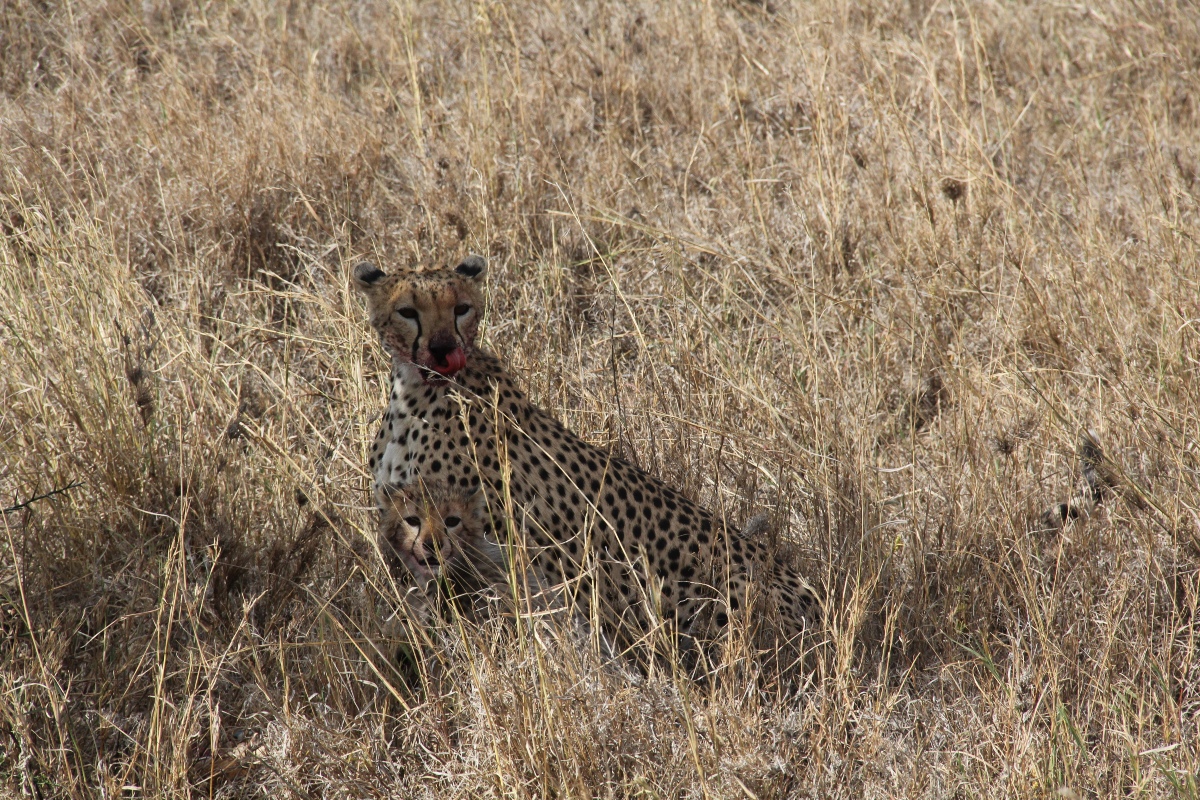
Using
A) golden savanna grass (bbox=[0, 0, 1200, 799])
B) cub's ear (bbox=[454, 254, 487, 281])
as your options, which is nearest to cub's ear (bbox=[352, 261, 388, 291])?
cub's ear (bbox=[454, 254, 487, 281])

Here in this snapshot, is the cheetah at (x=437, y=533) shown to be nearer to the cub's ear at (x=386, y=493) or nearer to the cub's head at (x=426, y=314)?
the cub's ear at (x=386, y=493)

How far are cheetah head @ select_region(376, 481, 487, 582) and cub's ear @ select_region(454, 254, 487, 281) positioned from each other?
0.62m

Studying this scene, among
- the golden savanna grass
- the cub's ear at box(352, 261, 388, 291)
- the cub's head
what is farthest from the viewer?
the cub's ear at box(352, 261, 388, 291)

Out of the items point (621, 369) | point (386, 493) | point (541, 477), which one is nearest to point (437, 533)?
point (386, 493)

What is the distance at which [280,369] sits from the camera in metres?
4.01

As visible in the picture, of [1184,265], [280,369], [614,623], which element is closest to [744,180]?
[1184,265]

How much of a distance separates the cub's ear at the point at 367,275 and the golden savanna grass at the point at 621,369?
48 centimetres

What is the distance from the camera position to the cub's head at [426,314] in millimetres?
2848

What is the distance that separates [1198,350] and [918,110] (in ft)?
6.55

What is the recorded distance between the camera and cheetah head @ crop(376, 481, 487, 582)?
240 cm

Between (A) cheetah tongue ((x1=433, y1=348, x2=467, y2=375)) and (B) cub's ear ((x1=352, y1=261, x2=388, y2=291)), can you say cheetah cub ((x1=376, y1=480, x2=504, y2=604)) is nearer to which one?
(A) cheetah tongue ((x1=433, y1=348, x2=467, y2=375))

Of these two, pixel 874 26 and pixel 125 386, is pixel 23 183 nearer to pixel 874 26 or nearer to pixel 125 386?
pixel 125 386

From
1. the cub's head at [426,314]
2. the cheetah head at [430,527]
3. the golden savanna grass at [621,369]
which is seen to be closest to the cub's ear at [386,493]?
the cheetah head at [430,527]

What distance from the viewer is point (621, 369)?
4.04 meters
